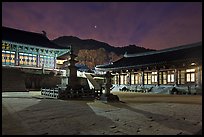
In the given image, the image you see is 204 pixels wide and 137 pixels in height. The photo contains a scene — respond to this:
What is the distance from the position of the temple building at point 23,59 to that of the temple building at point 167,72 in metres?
11.8

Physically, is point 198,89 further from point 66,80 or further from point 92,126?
point 92,126

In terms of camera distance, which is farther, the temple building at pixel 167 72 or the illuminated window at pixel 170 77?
the illuminated window at pixel 170 77

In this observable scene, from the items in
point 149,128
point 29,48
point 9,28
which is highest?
point 9,28

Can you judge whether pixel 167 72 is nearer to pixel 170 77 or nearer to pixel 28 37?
pixel 170 77

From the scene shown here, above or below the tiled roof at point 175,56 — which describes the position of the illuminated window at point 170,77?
below

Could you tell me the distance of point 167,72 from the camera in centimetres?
2816

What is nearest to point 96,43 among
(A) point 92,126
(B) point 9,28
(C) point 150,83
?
(B) point 9,28

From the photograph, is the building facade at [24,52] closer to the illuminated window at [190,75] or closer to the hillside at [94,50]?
the illuminated window at [190,75]

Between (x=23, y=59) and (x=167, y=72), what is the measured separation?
27.0 meters

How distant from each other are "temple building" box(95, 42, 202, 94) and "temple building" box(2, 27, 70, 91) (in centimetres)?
1180

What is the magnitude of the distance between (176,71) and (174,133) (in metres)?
23.2

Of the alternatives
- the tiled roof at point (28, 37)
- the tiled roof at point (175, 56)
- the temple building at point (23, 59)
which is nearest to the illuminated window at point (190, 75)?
the tiled roof at point (175, 56)

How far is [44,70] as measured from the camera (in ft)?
107

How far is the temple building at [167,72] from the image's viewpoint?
23.9 metres
